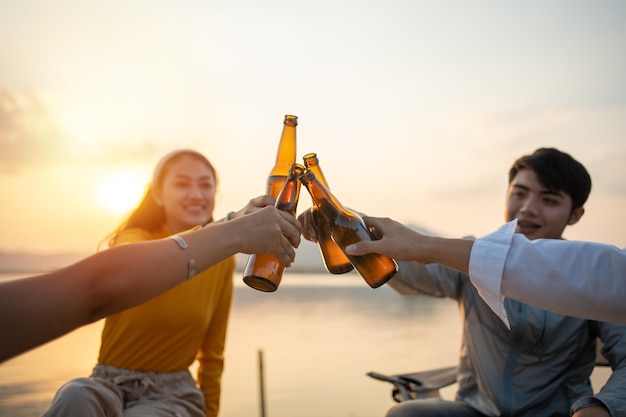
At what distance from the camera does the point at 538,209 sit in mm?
3010

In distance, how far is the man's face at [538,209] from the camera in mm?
3000

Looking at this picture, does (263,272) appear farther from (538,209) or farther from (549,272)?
(538,209)

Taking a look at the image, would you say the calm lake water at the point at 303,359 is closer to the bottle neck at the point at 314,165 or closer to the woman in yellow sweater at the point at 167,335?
the woman in yellow sweater at the point at 167,335

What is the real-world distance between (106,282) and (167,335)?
1.48 metres

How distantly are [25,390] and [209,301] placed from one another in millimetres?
2873

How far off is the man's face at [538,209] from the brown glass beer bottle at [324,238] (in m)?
1.21

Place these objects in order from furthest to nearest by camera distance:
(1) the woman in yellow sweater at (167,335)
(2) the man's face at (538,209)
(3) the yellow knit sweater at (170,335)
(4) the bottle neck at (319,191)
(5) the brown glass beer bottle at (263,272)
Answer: (2) the man's face at (538,209)
(3) the yellow knit sweater at (170,335)
(1) the woman in yellow sweater at (167,335)
(4) the bottle neck at (319,191)
(5) the brown glass beer bottle at (263,272)

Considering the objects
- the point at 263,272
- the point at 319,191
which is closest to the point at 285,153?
the point at 319,191

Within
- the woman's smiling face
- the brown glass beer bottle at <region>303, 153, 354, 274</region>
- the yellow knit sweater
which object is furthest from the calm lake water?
the brown glass beer bottle at <region>303, 153, 354, 274</region>

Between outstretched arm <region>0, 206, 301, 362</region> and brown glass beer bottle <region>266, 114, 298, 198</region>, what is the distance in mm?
573

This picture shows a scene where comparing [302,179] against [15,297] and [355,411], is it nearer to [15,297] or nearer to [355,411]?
[15,297]

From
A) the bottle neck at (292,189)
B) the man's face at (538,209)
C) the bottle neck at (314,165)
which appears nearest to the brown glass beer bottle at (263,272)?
the bottle neck at (292,189)

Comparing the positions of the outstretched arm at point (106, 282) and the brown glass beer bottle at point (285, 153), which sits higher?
the brown glass beer bottle at point (285, 153)

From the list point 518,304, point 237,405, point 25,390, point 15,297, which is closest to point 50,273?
point 15,297
